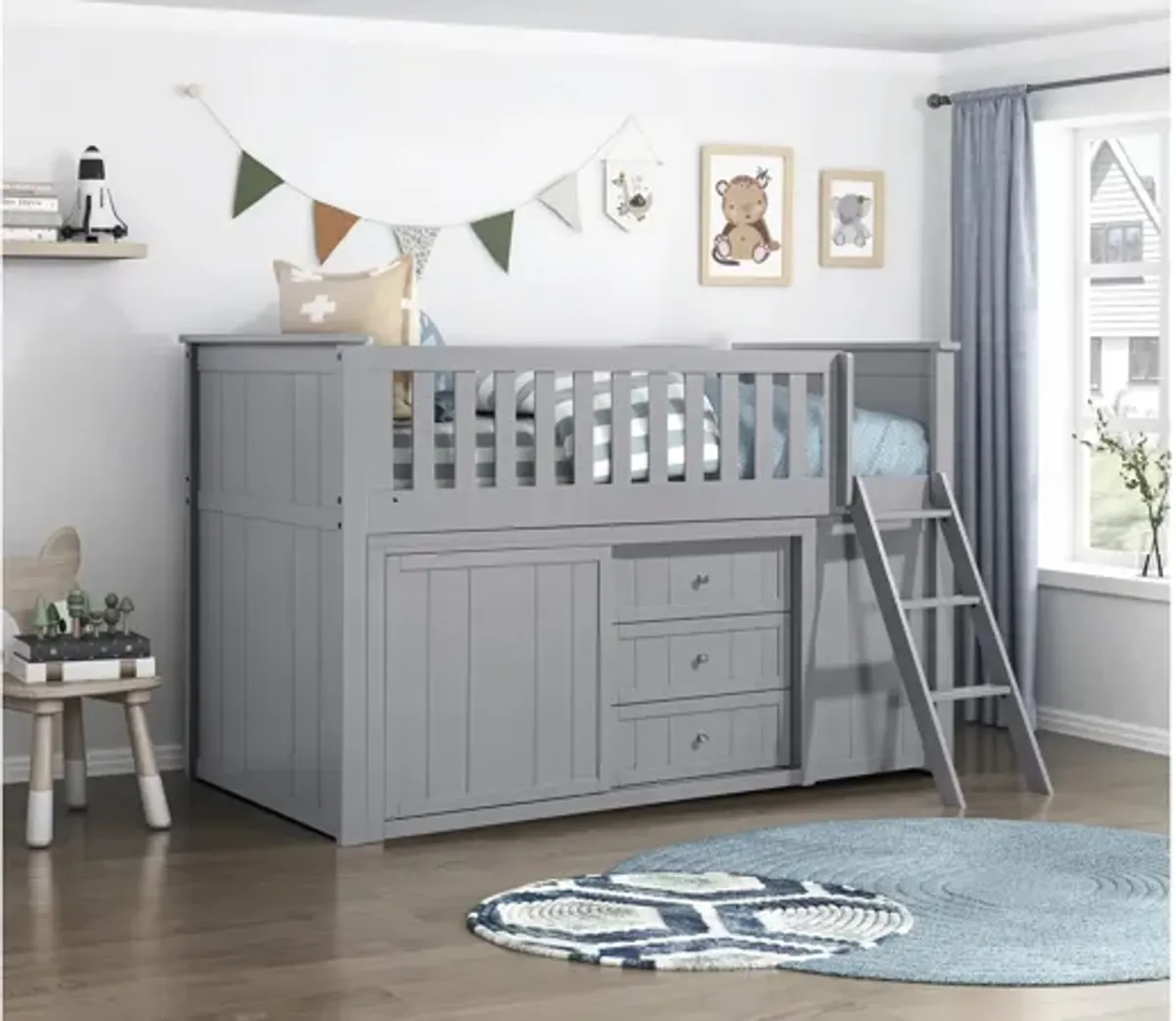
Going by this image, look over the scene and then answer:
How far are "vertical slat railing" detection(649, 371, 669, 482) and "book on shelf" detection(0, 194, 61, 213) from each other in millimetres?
1459

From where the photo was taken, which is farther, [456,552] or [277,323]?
[277,323]

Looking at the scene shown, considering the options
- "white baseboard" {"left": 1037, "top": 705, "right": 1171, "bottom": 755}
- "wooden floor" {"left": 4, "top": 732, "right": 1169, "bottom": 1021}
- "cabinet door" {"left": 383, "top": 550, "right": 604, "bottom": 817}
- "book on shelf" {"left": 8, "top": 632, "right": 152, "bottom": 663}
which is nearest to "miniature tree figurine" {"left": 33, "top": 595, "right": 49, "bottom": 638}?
"book on shelf" {"left": 8, "top": 632, "right": 152, "bottom": 663}

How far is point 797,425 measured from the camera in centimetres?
436

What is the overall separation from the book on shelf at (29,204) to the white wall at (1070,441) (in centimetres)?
270

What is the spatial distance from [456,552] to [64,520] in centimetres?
118

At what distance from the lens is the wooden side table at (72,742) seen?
3.74 m


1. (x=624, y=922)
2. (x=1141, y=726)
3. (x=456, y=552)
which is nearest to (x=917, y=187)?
(x=1141, y=726)

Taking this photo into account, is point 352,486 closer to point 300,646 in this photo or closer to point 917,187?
point 300,646

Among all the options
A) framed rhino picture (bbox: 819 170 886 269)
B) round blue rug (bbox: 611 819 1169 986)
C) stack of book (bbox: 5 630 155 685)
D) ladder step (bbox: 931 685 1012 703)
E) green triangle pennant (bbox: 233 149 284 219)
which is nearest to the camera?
round blue rug (bbox: 611 819 1169 986)

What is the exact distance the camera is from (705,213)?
521 centimetres

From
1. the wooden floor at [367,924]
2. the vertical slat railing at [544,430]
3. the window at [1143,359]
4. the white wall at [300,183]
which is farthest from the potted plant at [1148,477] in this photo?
the vertical slat railing at [544,430]

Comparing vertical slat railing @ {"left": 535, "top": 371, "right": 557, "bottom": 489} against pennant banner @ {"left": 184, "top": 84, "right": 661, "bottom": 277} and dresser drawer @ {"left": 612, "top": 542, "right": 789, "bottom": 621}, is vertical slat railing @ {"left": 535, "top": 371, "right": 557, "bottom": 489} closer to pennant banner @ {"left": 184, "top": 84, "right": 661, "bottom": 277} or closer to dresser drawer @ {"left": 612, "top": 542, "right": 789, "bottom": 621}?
dresser drawer @ {"left": 612, "top": 542, "right": 789, "bottom": 621}

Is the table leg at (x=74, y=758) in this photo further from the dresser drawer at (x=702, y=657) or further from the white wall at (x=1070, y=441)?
the white wall at (x=1070, y=441)

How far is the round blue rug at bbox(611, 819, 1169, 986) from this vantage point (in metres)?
2.85
